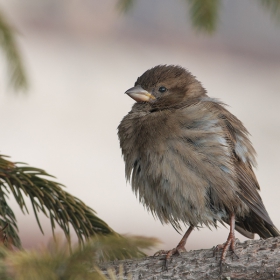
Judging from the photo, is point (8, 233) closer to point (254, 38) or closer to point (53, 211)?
point (53, 211)

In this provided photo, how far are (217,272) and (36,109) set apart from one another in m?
5.04

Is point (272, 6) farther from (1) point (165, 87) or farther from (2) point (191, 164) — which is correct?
(1) point (165, 87)

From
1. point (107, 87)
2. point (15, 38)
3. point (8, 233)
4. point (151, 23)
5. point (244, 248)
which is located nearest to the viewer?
point (8, 233)

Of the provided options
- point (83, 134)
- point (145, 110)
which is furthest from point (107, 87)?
point (145, 110)

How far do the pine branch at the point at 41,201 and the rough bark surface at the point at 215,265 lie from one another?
0.67ft

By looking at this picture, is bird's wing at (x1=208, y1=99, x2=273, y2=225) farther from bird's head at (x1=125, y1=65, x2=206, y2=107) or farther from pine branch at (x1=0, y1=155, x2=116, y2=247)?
pine branch at (x1=0, y1=155, x2=116, y2=247)

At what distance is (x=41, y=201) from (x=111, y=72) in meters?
5.31

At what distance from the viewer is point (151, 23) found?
8055 mm

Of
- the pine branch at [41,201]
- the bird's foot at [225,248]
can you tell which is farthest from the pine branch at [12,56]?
the bird's foot at [225,248]

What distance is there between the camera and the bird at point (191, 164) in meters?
3.10

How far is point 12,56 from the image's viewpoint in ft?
Result: 9.45

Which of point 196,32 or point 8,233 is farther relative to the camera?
point 196,32

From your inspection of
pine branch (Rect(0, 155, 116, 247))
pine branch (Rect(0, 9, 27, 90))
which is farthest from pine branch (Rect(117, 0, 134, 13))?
pine branch (Rect(0, 155, 116, 247))

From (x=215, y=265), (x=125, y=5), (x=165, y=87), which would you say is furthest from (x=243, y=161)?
(x=125, y=5)
